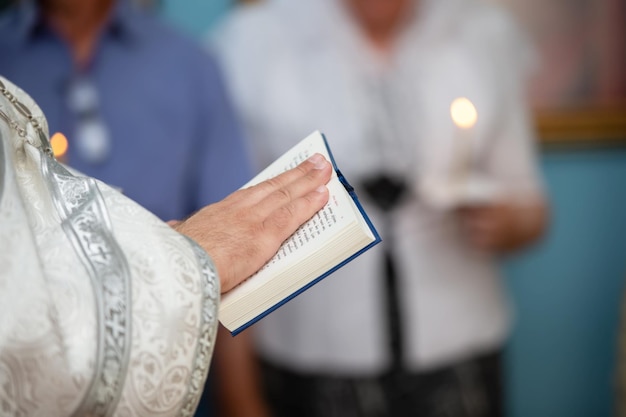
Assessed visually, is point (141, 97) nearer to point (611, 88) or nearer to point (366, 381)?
point (366, 381)

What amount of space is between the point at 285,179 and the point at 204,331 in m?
0.18

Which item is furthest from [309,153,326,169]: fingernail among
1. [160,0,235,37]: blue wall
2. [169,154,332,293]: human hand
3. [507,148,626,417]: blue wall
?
[507,148,626,417]: blue wall

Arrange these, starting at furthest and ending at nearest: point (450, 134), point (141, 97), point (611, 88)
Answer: point (611, 88), point (450, 134), point (141, 97)

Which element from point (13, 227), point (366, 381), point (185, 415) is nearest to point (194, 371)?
point (185, 415)

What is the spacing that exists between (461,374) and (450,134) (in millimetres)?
485

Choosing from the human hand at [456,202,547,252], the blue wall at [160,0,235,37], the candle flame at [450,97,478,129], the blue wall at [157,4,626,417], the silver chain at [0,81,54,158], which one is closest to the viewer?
the silver chain at [0,81,54,158]

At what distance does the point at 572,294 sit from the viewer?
2078 mm

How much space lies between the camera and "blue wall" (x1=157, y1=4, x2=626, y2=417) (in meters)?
2.02

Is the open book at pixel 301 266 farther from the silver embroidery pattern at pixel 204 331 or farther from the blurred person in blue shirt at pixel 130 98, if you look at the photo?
the blurred person in blue shirt at pixel 130 98

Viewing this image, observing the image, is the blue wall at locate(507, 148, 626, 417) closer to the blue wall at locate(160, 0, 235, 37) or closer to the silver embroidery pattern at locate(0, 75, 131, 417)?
the blue wall at locate(160, 0, 235, 37)

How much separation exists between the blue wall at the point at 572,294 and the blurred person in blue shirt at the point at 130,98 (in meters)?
1.03

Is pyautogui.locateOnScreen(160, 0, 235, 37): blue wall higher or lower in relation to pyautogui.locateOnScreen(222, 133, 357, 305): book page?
higher

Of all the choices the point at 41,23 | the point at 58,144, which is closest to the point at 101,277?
the point at 58,144

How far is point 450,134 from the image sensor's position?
58.1 inches
